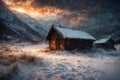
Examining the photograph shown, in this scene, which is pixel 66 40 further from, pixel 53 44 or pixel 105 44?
pixel 105 44

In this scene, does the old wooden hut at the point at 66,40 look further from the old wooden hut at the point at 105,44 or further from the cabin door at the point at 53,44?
the old wooden hut at the point at 105,44

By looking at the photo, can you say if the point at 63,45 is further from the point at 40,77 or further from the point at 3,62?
the point at 40,77

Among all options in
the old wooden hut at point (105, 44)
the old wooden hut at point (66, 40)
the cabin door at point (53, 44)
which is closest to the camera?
the old wooden hut at point (66, 40)

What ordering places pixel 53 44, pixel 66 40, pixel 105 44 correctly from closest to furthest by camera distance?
pixel 66 40 → pixel 53 44 → pixel 105 44

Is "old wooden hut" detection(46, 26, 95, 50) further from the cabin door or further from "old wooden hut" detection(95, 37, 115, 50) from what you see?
"old wooden hut" detection(95, 37, 115, 50)

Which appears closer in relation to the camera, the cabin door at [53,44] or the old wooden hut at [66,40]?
the old wooden hut at [66,40]

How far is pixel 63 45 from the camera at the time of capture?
29.3 m

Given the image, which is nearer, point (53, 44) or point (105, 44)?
point (53, 44)

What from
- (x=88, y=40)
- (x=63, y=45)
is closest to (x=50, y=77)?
(x=63, y=45)

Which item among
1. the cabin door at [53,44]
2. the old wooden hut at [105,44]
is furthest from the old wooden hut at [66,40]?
the old wooden hut at [105,44]

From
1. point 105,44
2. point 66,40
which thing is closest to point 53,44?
point 66,40

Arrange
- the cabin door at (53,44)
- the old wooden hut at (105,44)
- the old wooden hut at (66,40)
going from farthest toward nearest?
the old wooden hut at (105,44) < the cabin door at (53,44) < the old wooden hut at (66,40)

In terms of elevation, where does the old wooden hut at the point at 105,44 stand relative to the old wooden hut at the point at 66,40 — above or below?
below

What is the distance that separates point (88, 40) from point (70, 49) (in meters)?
5.92
